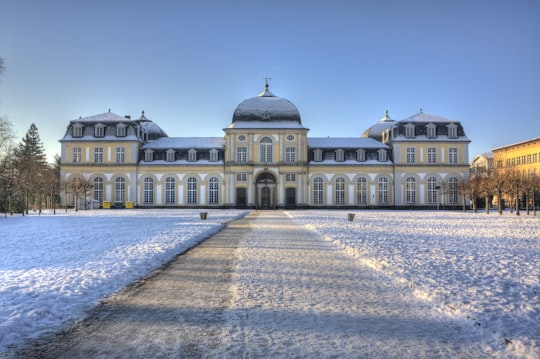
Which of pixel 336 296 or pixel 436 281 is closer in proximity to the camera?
pixel 336 296

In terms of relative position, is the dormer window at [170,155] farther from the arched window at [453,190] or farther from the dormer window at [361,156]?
the arched window at [453,190]

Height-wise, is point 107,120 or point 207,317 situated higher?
point 107,120

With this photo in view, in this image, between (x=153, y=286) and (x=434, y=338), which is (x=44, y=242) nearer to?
(x=153, y=286)

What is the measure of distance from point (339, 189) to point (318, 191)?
2.81 m

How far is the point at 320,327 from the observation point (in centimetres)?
541

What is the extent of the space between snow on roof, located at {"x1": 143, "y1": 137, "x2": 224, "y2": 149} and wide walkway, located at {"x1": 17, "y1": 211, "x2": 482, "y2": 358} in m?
53.0

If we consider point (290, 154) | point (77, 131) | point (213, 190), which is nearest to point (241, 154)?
point (213, 190)

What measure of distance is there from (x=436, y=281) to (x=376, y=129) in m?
65.1

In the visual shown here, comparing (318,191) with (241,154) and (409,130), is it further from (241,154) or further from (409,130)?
(409,130)

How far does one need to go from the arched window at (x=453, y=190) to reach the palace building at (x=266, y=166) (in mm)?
131

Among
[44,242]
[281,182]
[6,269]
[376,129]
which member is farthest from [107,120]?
[6,269]

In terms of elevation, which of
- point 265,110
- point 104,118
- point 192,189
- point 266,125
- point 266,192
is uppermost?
point 265,110

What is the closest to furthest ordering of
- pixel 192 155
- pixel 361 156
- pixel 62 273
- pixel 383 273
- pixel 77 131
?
pixel 62 273 < pixel 383 273 < pixel 77 131 < pixel 192 155 < pixel 361 156

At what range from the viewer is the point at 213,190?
5941 cm
